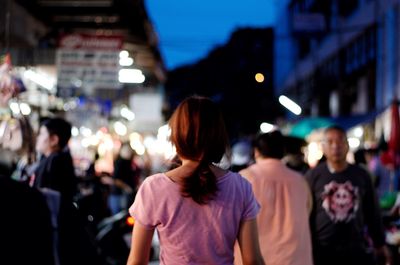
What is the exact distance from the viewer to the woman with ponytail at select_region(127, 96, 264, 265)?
12.0 ft

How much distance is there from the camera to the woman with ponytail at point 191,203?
367 centimetres

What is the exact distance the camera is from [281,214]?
5.59 m

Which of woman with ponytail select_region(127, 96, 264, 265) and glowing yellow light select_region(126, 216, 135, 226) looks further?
glowing yellow light select_region(126, 216, 135, 226)

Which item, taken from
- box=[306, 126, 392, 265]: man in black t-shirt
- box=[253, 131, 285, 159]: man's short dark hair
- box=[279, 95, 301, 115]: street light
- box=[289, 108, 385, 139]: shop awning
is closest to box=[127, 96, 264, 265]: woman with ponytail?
box=[253, 131, 285, 159]: man's short dark hair

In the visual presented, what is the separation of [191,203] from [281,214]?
2.03m

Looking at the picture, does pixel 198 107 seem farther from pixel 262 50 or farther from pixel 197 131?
pixel 262 50

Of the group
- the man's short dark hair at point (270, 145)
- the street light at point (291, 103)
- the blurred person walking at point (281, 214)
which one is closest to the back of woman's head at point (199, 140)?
the blurred person walking at point (281, 214)

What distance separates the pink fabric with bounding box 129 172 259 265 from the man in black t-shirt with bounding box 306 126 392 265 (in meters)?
3.01

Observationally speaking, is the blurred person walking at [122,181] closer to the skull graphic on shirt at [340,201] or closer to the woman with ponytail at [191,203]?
the skull graphic on shirt at [340,201]

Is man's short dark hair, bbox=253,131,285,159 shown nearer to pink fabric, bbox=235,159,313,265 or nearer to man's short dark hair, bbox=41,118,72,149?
pink fabric, bbox=235,159,313,265

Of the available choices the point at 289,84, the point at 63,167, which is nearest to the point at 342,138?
the point at 63,167

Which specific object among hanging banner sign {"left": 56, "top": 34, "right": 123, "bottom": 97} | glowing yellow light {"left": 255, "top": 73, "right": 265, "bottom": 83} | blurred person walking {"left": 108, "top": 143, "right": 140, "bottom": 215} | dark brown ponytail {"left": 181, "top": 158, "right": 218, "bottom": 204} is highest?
hanging banner sign {"left": 56, "top": 34, "right": 123, "bottom": 97}

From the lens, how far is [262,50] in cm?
1066

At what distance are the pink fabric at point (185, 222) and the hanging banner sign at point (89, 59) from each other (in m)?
10.6
